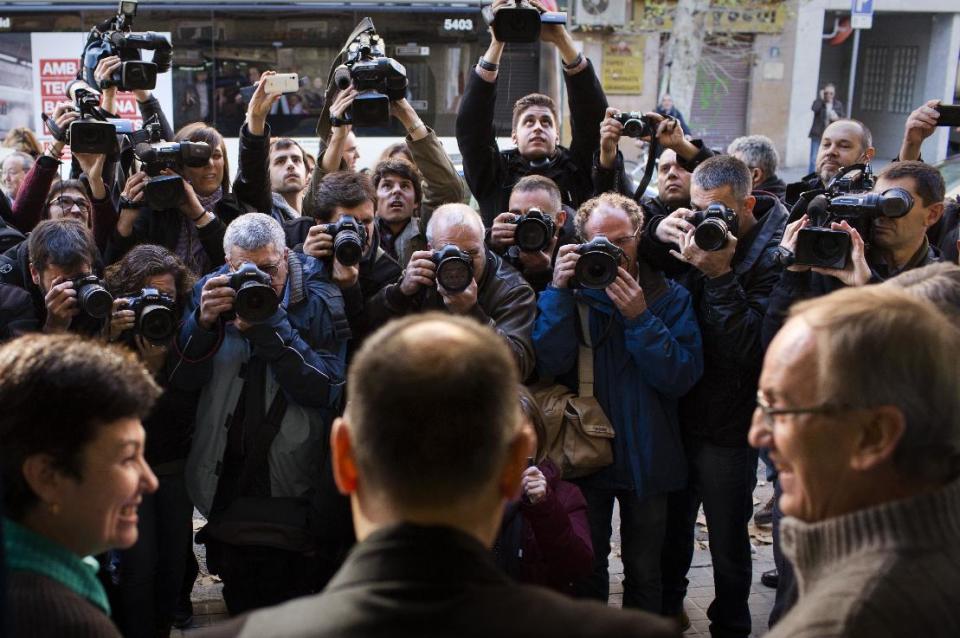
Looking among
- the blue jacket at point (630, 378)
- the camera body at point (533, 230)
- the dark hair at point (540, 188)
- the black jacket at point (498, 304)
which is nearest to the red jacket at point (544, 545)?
the blue jacket at point (630, 378)

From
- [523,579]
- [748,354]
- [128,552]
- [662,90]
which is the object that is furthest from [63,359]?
[662,90]

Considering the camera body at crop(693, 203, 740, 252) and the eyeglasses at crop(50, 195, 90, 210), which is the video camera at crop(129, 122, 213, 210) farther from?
the camera body at crop(693, 203, 740, 252)

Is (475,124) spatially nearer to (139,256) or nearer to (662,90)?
(139,256)

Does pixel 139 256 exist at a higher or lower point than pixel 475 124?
lower

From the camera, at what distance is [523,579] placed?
3586 millimetres

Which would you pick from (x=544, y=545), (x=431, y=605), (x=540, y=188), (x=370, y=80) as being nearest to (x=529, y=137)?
(x=540, y=188)

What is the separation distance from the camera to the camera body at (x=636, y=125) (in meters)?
5.02

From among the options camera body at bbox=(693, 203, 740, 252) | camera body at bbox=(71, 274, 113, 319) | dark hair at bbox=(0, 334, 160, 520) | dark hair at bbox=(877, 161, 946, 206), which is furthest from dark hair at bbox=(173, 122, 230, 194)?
dark hair at bbox=(0, 334, 160, 520)

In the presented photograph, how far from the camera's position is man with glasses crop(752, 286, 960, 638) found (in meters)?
1.78

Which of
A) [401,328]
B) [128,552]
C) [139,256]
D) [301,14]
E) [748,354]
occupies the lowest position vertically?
[128,552]

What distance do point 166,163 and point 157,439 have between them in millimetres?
1272

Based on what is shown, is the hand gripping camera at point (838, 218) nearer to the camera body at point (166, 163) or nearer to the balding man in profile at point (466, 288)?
the balding man in profile at point (466, 288)

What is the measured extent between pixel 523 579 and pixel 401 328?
6.96 feet

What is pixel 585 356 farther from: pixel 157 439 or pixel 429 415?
pixel 429 415
